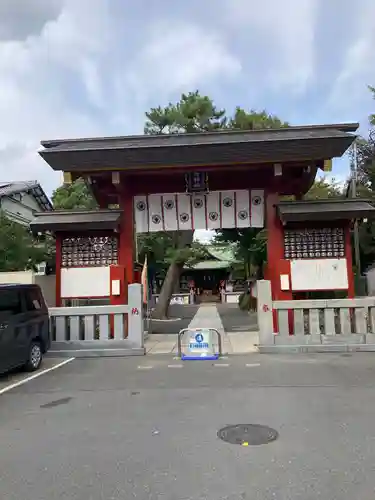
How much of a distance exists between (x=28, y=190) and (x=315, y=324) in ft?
88.4

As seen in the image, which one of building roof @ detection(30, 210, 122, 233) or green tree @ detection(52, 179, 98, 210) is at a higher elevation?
green tree @ detection(52, 179, 98, 210)

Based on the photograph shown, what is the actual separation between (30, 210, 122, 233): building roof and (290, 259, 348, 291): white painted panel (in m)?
5.28

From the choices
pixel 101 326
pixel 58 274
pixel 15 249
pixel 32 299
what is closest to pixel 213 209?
pixel 101 326

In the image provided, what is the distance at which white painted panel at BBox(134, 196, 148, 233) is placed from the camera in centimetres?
1379

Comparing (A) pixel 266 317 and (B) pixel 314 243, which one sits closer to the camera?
(A) pixel 266 317

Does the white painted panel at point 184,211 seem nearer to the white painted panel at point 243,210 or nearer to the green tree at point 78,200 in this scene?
the white painted panel at point 243,210

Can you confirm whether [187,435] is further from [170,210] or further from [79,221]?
[170,210]

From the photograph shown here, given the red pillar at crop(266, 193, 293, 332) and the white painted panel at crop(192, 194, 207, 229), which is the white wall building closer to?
the white painted panel at crop(192, 194, 207, 229)

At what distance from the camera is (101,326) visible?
457 inches

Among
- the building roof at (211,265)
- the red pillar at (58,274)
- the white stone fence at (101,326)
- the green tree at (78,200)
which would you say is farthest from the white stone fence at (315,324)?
the building roof at (211,265)

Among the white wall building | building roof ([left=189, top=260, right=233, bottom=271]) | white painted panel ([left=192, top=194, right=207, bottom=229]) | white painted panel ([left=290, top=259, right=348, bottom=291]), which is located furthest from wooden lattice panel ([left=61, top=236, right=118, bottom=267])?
building roof ([left=189, top=260, right=233, bottom=271])

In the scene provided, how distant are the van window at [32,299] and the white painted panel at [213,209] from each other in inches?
218

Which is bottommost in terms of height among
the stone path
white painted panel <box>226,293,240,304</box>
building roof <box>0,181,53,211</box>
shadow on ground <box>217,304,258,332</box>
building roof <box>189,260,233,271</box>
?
the stone path

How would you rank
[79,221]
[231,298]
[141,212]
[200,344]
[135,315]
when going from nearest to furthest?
[200,344] → [135,315] → [79,221] → [141,212] → [231,298]
